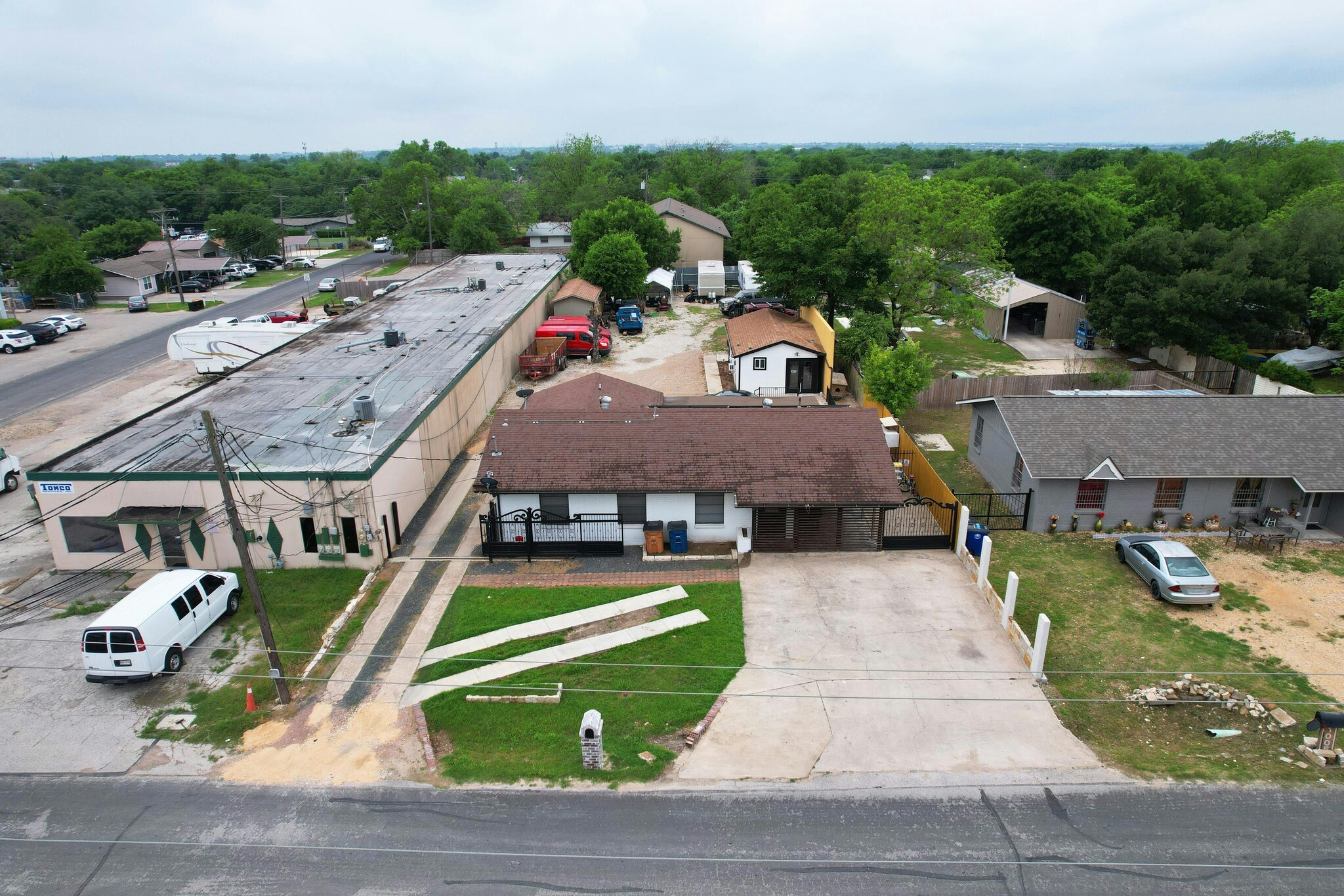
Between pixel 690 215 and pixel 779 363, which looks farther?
pixel 690 215

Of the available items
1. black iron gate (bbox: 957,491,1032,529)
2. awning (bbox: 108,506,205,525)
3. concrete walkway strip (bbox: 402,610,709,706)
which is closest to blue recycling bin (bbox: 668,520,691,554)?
concrete walkway strip (bbox: 402,610,709,706)

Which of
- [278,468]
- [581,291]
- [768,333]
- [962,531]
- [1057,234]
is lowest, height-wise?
[962,531]

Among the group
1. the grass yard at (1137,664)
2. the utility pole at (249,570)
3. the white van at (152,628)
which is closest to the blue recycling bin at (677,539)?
the grass yard at (1137,664)

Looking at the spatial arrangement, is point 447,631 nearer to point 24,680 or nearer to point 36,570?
point 24,680

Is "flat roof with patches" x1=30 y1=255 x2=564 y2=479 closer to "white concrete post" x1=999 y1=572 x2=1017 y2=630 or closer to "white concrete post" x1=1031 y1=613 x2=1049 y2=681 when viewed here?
"white concrete post" x1=999 y1=572 x2=1017 y2=630

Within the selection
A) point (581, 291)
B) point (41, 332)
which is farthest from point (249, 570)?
point (41, 332)

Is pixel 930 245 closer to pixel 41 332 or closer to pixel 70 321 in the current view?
pixel 41 332
